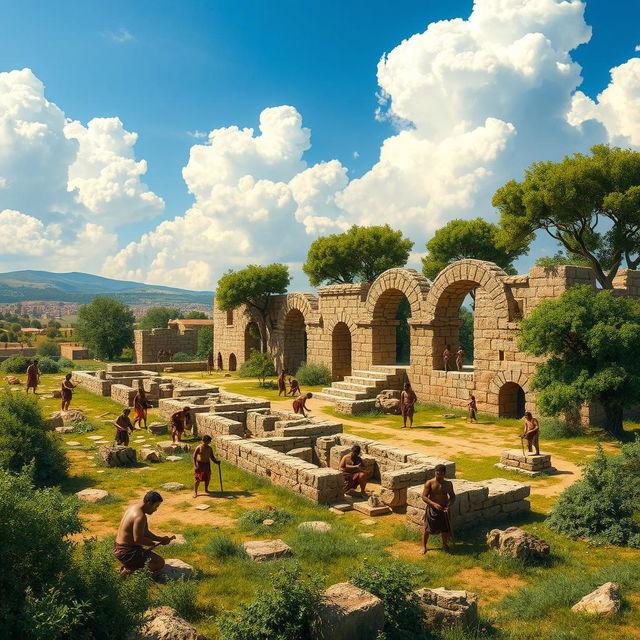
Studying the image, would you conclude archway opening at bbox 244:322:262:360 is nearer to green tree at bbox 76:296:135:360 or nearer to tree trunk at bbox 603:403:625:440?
tree trunk at bbox 603:403:625:440

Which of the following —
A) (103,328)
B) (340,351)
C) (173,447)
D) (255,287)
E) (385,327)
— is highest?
(255,287)

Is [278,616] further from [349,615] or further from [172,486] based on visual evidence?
[172,486]

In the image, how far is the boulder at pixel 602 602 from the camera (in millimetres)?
5578

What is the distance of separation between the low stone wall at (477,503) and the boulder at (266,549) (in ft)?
7.21

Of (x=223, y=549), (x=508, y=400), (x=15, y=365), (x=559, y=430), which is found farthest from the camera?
(x=15, y=365)

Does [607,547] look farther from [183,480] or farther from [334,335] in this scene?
[334,335]

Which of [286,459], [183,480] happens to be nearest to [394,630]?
[286,459]

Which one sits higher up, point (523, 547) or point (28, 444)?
point (28, 444)

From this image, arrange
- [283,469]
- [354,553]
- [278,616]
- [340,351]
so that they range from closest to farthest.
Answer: [278,616] < [354,553] < [283,469] < [340,351]

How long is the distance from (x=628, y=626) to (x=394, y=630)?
8.21 feet

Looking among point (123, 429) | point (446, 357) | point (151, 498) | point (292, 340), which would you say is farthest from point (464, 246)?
point (151, 498)

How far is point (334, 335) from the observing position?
27.1m

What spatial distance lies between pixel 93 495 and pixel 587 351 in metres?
12.4

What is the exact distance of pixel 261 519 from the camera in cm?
859
